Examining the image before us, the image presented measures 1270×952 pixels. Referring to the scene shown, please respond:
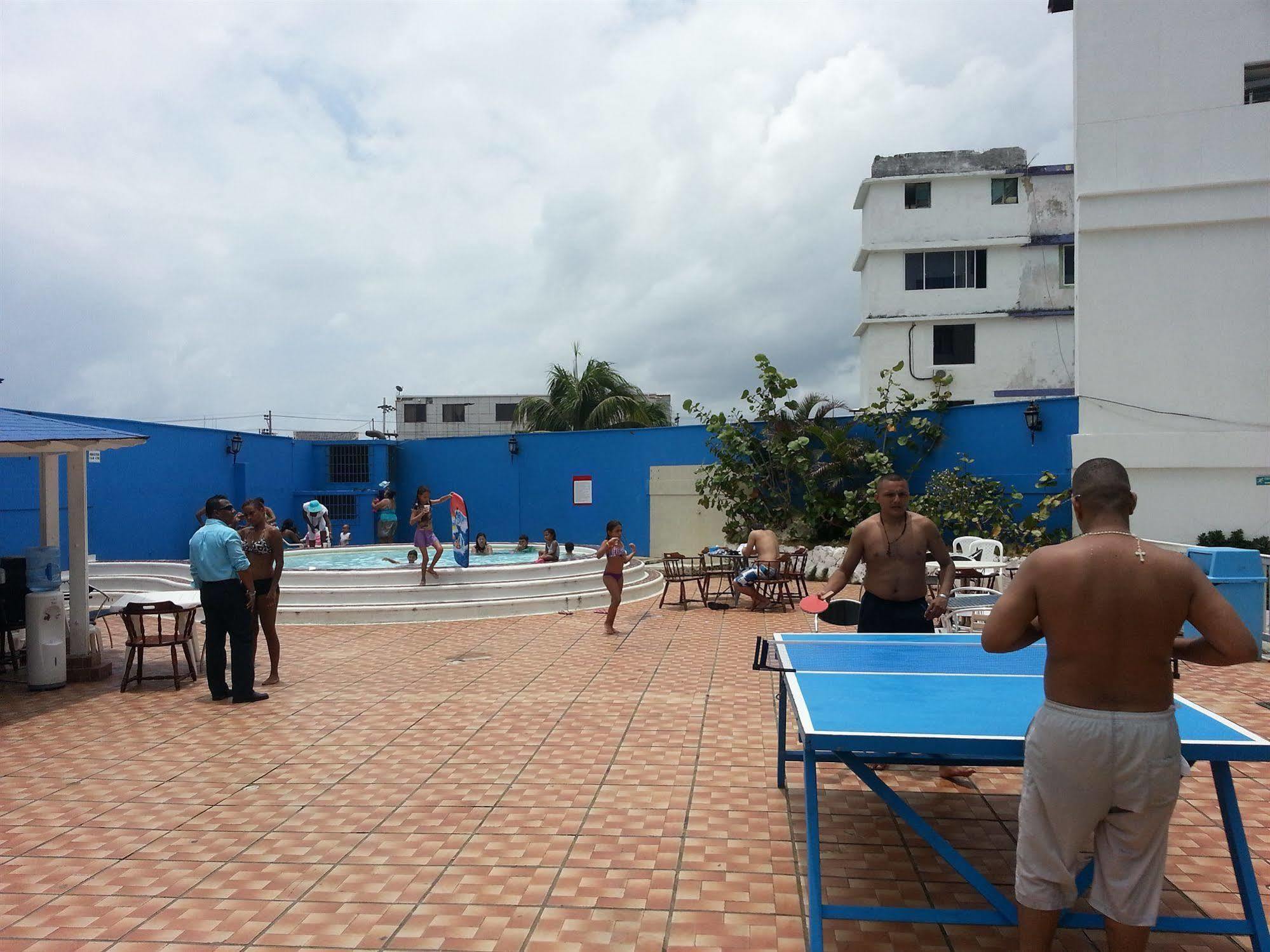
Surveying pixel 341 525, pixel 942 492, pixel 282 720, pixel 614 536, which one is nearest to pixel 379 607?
pixel 614 536

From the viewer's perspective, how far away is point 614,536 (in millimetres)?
10391

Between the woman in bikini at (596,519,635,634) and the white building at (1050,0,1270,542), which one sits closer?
the woman in bikini at (596,519,635,634)

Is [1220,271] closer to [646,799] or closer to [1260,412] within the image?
[1260,412]

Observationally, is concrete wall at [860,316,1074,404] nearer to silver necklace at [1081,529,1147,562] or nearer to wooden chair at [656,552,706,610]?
wooden chair at [656,552,706,610]

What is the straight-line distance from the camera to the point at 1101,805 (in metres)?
2.59

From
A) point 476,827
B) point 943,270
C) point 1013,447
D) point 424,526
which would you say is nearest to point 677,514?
point 1013,447

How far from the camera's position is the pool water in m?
15.3

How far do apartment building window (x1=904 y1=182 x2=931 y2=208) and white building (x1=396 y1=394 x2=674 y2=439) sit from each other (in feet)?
58.3

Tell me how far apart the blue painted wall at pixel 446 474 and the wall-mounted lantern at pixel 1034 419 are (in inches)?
3.8

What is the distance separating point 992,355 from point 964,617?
20.9 metres

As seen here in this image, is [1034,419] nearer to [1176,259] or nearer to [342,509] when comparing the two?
[1176,259]

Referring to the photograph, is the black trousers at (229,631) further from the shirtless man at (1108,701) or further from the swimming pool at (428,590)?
the shirtless man at (1108,701)

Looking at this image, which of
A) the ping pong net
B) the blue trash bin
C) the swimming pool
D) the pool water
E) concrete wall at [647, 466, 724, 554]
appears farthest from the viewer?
concrete wall at [647, 466, 724, 554]

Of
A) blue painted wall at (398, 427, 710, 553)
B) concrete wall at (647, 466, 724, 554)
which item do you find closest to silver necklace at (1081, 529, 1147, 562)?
concrete wall at (647, 466, 724, 554)
